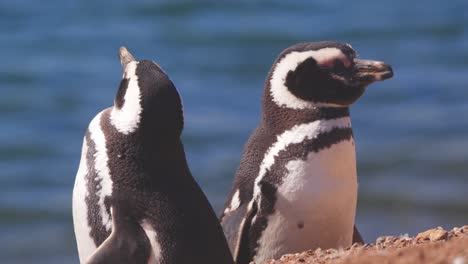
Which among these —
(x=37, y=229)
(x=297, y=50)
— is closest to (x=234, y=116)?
(x=37, y=229)

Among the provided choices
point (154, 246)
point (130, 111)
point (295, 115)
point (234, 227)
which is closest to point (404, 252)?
point (154, 246)

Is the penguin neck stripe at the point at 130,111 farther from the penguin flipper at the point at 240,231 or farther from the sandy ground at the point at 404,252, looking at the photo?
the penguin flipper at the point at 240,231

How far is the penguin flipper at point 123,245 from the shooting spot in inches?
201

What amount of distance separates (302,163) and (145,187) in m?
1.24

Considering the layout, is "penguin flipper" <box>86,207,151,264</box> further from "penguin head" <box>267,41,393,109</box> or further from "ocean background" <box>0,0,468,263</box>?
"ocean background" <box>0,0,468,263</box>

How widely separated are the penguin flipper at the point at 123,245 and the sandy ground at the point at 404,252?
0.81 metres

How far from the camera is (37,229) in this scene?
1137 cm

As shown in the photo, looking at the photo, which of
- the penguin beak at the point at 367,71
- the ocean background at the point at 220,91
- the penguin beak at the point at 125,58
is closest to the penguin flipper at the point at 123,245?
the penguin beak at the point at 125,58

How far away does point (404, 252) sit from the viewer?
Answer: 4.52 metres

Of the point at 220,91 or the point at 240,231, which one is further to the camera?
the point at 220,91

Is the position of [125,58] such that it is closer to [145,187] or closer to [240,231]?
[145,187]

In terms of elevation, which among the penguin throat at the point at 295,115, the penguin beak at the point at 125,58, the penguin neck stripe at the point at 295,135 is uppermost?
the penguin beak at the point at 125,58

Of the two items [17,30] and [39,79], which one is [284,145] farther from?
[17,30]

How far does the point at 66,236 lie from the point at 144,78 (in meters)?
5.84
